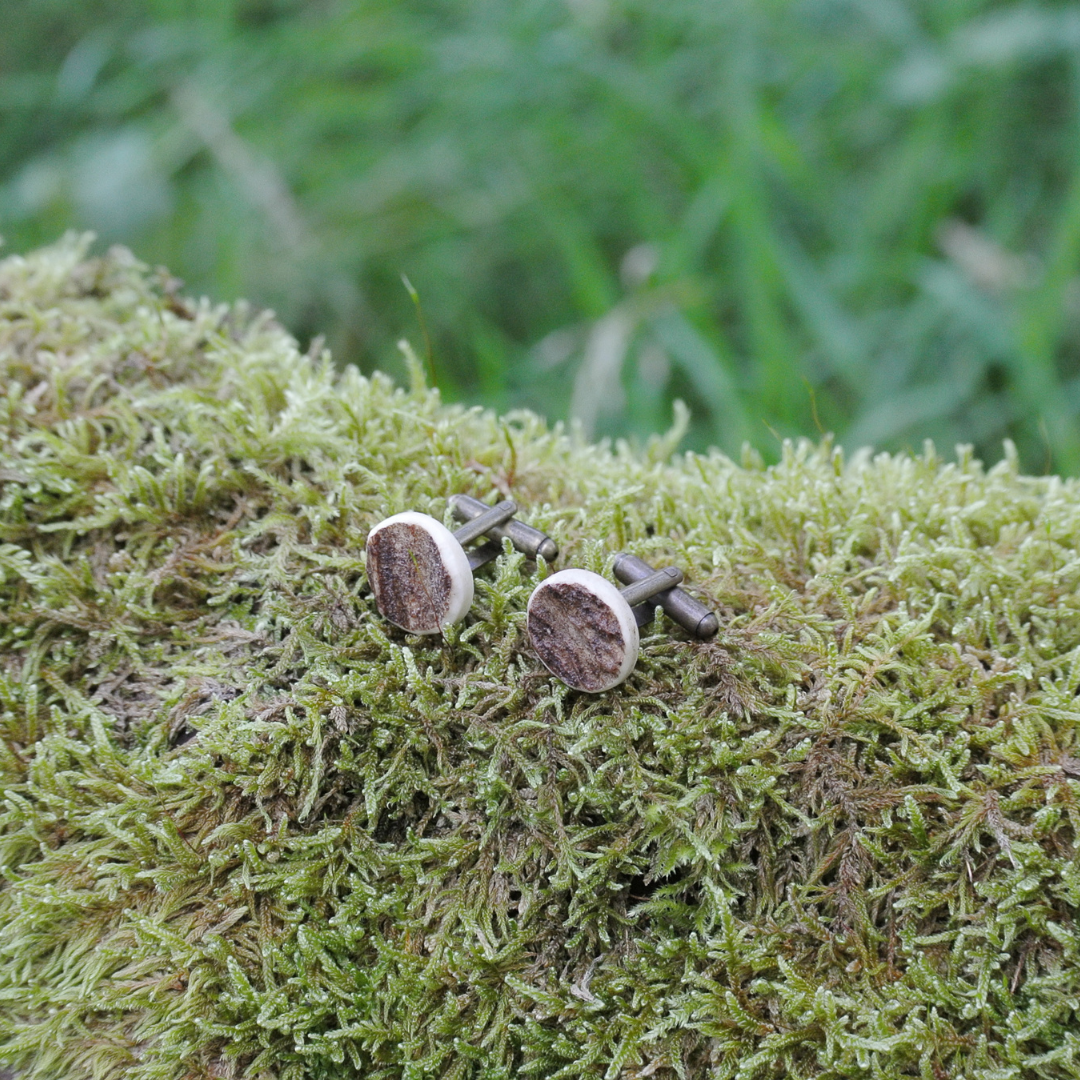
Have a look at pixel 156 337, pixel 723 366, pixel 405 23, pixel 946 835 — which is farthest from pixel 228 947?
pixel 405 23

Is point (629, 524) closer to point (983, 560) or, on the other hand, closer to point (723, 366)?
point (983, 560)

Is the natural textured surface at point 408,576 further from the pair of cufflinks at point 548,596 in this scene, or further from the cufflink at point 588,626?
the cufflink at point 588,626

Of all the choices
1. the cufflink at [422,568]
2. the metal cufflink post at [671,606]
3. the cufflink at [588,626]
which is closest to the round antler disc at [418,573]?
the cufflink at [422,568]

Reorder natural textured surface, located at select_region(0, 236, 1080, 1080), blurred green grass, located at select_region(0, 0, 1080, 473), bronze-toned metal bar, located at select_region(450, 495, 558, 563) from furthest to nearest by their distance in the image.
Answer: blurred green grass, located at select_region(0, 0, 1080, 473), bronze-toned metal bar, located at select_region(450, 495, 558, 563), natural textured surface, located at select_region(0, 236, 1080, 1080)

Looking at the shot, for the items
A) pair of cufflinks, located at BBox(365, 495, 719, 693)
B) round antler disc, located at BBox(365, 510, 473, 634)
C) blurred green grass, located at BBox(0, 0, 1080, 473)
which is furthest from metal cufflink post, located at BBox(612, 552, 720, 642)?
blurred green grass, located at BBox(0, 0, 1080, 473)

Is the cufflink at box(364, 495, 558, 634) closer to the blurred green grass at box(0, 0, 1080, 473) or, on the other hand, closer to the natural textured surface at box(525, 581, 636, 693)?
the natural textured surface at box(525, 581, 636, 693)

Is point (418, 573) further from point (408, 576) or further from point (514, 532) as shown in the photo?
point (514, 532)

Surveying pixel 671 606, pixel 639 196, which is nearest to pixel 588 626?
pixel 671 606
